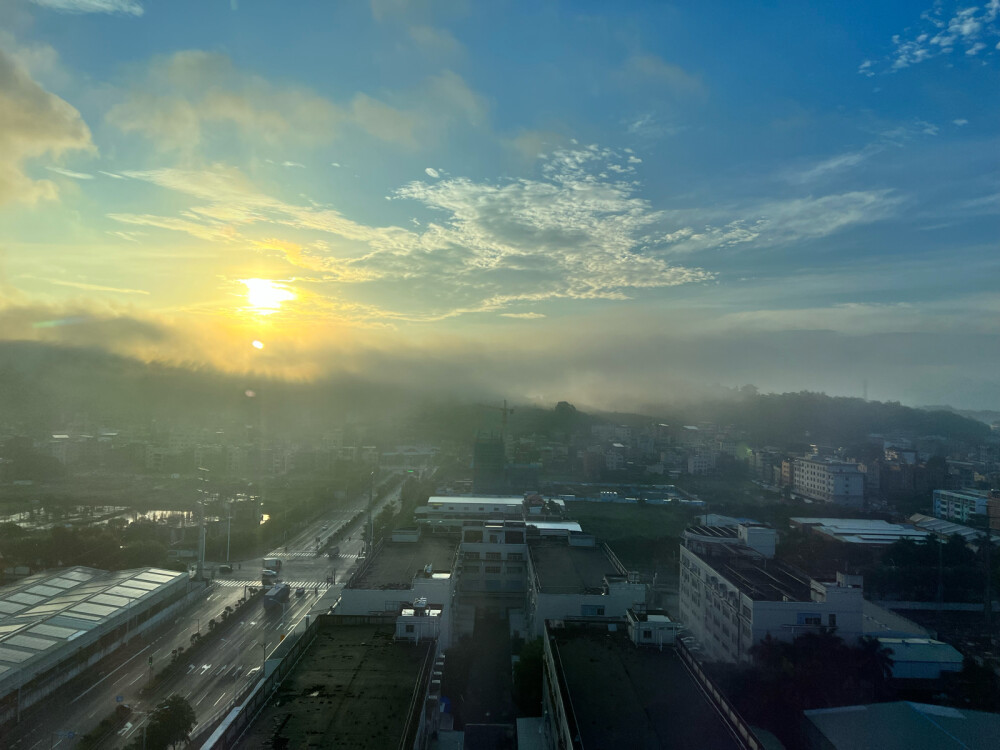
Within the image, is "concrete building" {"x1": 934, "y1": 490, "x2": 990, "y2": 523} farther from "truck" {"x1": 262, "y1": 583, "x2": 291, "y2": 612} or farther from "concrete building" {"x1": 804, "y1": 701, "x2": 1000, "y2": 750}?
"truck" {"x1": 262, "y1": 583, "x2": 291, "y2": 612}

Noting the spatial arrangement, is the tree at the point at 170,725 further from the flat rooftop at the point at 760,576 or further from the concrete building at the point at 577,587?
the flat rooftop at the point at 760,576

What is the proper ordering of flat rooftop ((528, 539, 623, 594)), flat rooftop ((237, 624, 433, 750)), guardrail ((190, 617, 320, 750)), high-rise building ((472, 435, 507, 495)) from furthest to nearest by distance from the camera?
high-rise building ((472, 435, 507, 495)) < flat rooftop ((528, 539, 623, 594)) < flat rooftop ((237, 624, 433, 750)) < guardrail ((190, 617, 320, 750))

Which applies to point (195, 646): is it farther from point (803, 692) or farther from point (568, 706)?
point (803, 692)

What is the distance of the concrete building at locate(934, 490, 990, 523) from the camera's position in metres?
14.0

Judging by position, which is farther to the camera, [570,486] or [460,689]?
[570,486]

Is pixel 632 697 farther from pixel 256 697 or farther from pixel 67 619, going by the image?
pixel 67 619

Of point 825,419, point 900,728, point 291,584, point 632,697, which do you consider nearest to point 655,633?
point 632,697

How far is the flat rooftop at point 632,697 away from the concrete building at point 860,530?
26.2 ft

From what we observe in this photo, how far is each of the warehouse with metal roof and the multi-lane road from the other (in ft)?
0.47

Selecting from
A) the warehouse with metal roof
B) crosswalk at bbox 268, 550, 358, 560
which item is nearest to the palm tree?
the warehouse with metal roof

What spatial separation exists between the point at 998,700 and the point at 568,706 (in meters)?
4.25

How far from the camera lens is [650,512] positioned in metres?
14.2

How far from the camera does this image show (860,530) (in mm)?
11891

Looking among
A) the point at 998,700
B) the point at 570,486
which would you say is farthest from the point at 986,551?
the point at 570,486
